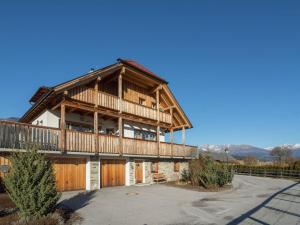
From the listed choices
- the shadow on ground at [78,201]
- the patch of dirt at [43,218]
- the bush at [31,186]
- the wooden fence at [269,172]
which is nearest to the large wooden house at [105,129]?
the shadow on ground at [78,201]

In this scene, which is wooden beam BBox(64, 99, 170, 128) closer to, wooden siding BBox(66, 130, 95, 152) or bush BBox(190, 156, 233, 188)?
wooden siding BBox(66, 130, 95, 152)

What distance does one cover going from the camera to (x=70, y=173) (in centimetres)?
2020

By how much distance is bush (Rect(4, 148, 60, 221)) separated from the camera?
10.6m

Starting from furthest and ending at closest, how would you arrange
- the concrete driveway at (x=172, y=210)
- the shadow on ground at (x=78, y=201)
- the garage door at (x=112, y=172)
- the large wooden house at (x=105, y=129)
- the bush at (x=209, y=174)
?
the bush at (x=209, y=174), the garage door at (x=112, y=172), the large wooden house at (x=105, y=129), the shadow on ground at (x=78, y=201), the concrete driveway at (x=172, y=210)

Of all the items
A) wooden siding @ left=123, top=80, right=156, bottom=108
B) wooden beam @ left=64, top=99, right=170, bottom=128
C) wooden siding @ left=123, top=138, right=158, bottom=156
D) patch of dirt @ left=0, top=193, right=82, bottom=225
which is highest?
wooden siding @ left=123, top=80, right=156, bottom=108

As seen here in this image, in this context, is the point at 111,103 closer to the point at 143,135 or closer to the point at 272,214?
the point at 143,135

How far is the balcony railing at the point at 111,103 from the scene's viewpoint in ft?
68.3

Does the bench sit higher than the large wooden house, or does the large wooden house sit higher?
the large wooden house

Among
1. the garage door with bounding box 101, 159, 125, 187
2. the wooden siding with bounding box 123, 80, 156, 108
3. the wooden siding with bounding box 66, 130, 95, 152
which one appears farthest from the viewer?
the wooden siding with bounding box 123, 80, 156, 108

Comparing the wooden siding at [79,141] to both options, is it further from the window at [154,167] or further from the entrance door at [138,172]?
the window at [154,167]

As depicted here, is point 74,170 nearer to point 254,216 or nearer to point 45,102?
point 45,102

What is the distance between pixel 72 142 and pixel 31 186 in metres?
8.73

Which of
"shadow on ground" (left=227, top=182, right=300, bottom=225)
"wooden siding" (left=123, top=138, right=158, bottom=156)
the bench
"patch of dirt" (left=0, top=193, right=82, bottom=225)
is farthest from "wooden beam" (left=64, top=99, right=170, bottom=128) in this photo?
"shadow on ground" (left=227, top=182, right=300, bottom=225)

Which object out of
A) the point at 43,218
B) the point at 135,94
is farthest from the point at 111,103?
the point at 43,218
